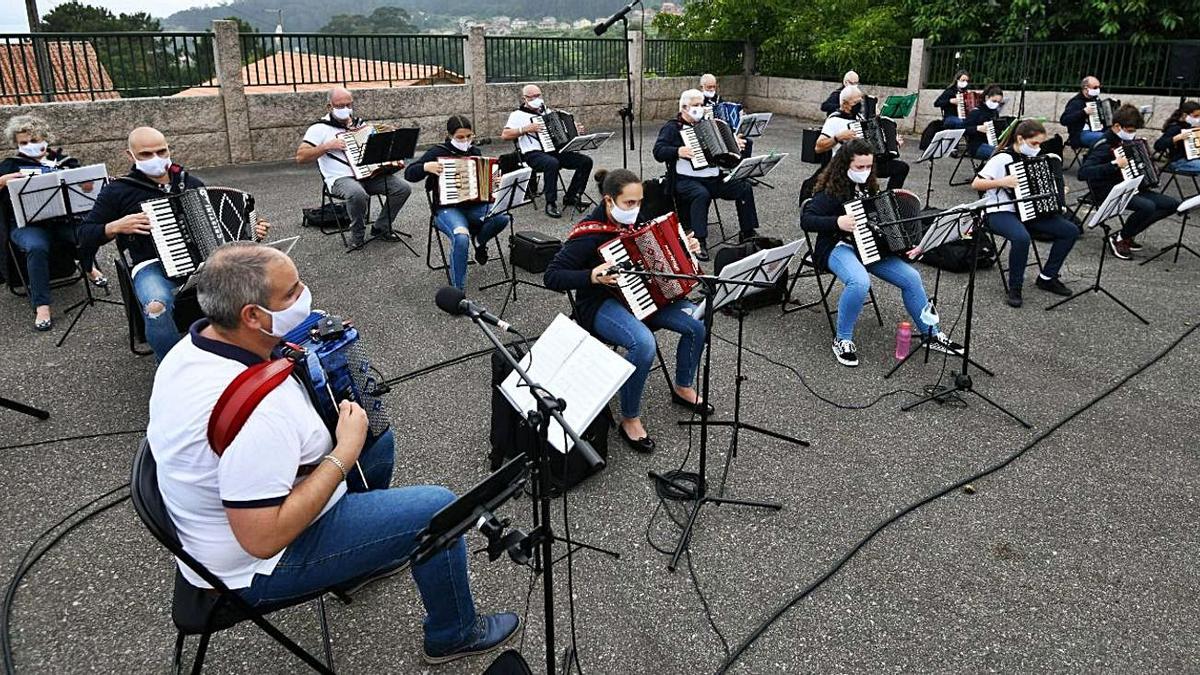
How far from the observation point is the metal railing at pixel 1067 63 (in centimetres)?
1361

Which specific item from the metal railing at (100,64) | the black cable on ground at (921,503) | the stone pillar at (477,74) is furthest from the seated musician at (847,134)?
the metal railing at (100,64)

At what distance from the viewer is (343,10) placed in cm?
14000

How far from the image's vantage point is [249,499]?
228cm

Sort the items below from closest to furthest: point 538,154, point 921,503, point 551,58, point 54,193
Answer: point 921,503
point 54,193
point 538,154
point 551,58

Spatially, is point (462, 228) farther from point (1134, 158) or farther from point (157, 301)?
point (1134, 158)

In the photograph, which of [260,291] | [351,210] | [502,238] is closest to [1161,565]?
[260,291]

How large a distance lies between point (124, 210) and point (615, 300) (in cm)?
343

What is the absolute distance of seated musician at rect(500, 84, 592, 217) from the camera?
393 inches

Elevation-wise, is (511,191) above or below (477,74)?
below

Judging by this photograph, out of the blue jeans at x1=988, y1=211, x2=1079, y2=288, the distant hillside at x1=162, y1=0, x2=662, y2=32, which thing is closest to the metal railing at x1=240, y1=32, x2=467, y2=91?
the blue jeans at x1=988, y1=211, x2=1079, y2=288

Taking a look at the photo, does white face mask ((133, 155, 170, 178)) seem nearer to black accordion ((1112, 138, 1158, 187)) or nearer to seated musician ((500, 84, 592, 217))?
seated musician ((500, 84, 592, 217))

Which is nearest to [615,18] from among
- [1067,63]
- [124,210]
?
[124,210]

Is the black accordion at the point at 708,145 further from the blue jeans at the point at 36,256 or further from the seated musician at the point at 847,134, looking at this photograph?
the blue jeans at the point at 36,256

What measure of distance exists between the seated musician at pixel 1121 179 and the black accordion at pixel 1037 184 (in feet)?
3.70
